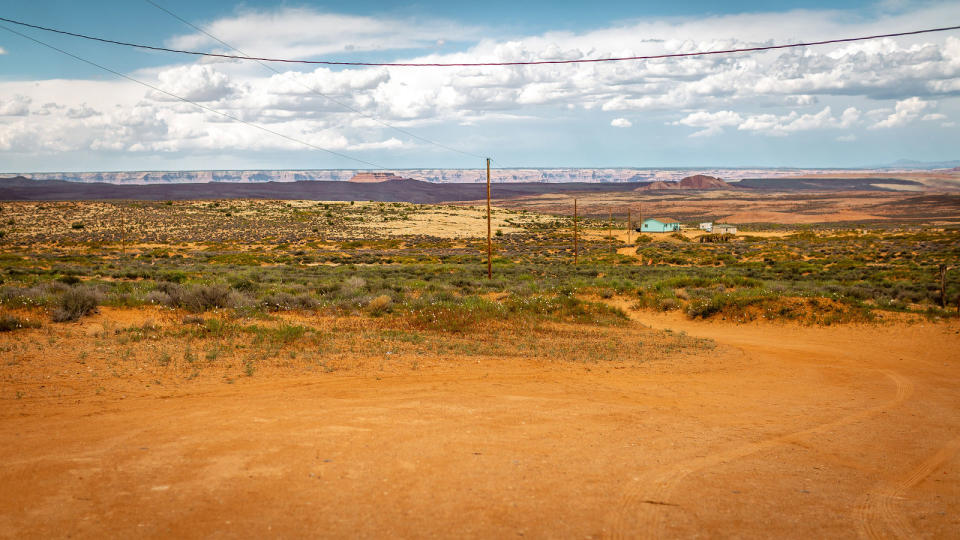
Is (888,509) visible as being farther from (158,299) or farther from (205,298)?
(158,299)

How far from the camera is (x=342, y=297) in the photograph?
2023cm

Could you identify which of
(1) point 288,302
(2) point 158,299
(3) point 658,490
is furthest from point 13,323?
(3) point 658,490

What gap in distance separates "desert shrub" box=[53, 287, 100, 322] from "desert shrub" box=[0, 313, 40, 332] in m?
0.69

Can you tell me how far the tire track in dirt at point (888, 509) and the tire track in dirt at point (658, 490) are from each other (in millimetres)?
1414

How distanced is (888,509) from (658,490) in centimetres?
219

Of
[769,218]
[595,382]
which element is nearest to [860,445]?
[595,382]

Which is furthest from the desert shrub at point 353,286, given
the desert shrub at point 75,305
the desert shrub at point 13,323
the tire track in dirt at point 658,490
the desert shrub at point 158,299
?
the tire track in dirt at point 658,490

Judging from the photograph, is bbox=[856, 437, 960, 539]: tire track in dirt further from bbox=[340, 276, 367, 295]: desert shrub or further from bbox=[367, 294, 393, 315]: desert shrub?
bbox=[340, 276, 367, 295]: desert shrub

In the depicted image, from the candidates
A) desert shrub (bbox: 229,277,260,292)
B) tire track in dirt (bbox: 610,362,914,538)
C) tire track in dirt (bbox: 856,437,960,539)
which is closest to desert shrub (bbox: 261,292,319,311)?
desert shrub (bbox: 229,277,260,292)

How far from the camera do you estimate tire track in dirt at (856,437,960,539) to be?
5828 mm

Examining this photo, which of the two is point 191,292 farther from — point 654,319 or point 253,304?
point 654,319

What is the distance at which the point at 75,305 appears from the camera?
14891 mm

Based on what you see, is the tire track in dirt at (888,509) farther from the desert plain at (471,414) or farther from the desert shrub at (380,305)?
the desert shrub at (380,305)

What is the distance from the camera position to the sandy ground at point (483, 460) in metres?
5.82
